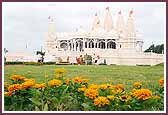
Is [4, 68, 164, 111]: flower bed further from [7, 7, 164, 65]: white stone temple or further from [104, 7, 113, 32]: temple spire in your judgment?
[104, 7, 113, 32]: temple spire

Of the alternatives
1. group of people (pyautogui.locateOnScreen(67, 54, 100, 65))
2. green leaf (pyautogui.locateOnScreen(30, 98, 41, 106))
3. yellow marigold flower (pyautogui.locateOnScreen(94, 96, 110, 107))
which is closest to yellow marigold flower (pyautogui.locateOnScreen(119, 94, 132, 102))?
yellow marigold flower (pyautogui.locateOnScreen(94, 96, 110, 107))

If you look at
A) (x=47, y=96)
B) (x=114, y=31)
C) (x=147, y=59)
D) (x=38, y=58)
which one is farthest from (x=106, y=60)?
(x=47, y=96)

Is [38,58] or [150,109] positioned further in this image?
[38,58]

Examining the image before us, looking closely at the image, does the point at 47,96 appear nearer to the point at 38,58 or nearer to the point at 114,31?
the point at 38,58

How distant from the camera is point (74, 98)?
4520 mm

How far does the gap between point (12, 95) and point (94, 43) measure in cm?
2981

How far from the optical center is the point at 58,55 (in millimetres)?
29828

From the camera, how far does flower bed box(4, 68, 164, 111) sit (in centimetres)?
424

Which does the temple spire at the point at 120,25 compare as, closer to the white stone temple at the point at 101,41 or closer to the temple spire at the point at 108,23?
the white stone temple at the point at 101,41

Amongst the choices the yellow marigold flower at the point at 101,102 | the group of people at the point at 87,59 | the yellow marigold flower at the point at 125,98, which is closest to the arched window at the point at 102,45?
the group of people at the point at 87,59

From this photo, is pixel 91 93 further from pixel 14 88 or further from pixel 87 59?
pixel 87 59

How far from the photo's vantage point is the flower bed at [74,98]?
424cm

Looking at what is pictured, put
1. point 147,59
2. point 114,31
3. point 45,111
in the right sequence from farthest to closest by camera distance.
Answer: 1. point 114,31
2. point 147,59
3. point 45,111

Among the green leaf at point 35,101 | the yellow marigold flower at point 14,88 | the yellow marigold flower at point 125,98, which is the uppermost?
the yellow marigold flower at point 14,88
